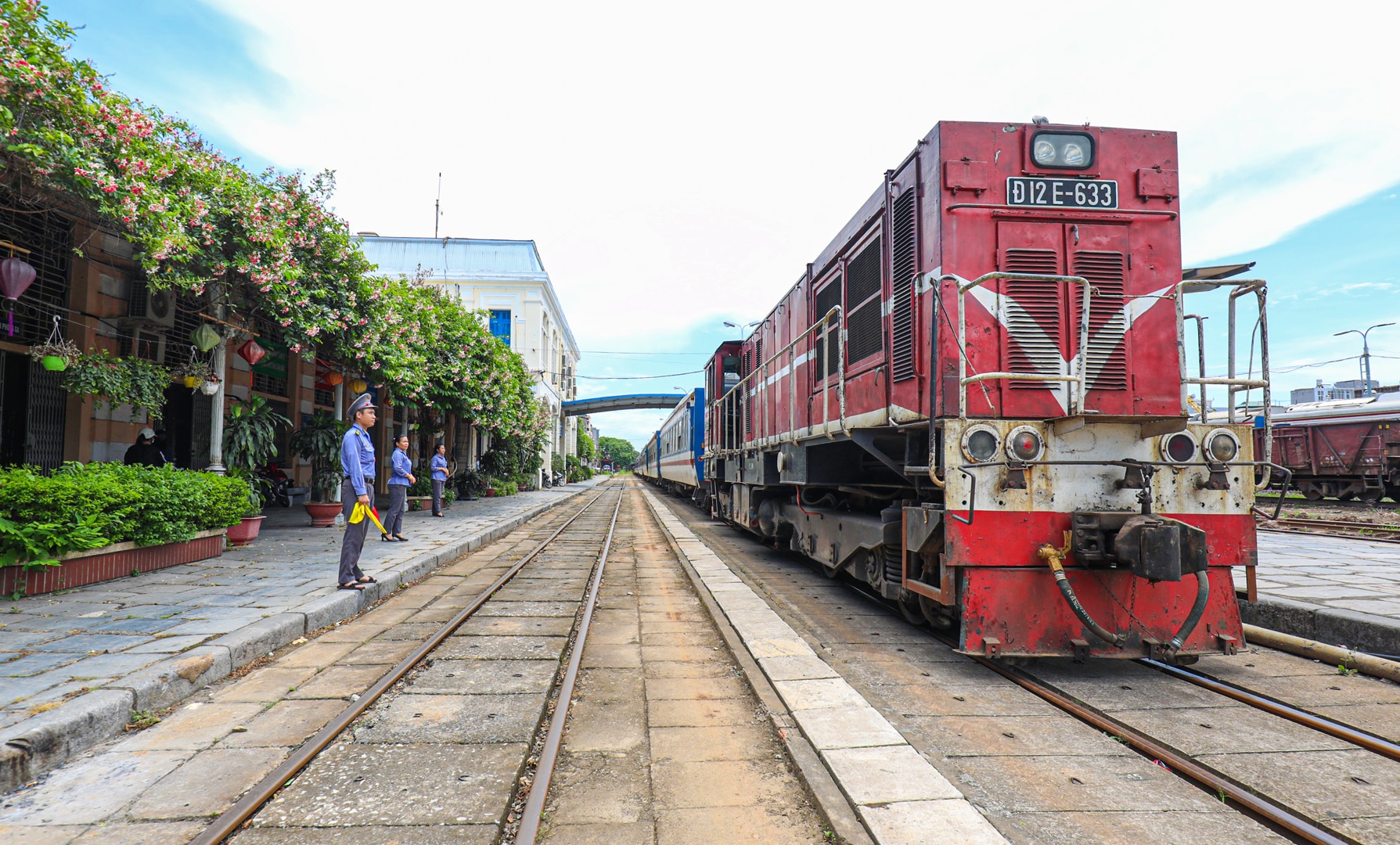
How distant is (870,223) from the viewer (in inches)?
230

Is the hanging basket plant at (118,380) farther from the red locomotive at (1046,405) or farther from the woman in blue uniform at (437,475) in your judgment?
the red locomotive at (1046,405)

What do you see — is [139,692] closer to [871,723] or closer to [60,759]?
[60,759]

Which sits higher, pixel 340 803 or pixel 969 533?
pixel 969 533

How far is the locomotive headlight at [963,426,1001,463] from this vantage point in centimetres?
408

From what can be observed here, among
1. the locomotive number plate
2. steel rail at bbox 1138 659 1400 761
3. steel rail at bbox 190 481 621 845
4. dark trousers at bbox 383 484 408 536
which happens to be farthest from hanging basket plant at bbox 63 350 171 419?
steel rail at bbox 1138 659 1400 761

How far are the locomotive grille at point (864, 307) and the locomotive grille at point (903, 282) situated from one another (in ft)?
0.76

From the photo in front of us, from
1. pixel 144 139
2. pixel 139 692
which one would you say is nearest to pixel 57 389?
pixel 144 139

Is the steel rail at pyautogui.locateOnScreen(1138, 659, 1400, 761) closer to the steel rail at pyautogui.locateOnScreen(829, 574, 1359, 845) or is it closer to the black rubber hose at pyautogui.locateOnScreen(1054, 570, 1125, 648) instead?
the black rubber hose at pyautogui.locateOnScreen(1054, 570, 1125, 648)

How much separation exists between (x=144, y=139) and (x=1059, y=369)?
798 centimetres

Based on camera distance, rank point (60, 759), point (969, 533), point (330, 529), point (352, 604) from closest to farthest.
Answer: point (60, 759), point (969, 533), point (352, 604), point (330, 529)

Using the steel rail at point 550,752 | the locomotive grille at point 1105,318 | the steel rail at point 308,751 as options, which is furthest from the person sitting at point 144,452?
the locomotive grille at point 1105,318

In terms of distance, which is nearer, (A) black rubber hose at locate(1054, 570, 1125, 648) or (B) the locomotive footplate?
(B) the locomotive footplate

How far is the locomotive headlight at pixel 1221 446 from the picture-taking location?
416cm

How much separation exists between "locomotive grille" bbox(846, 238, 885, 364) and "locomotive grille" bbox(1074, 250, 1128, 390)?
140 centimetres
